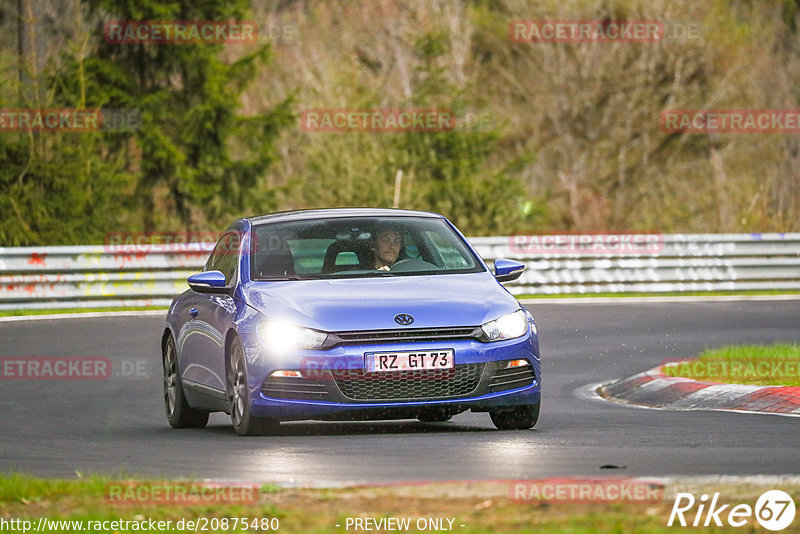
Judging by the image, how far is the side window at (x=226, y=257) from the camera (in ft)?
37.7

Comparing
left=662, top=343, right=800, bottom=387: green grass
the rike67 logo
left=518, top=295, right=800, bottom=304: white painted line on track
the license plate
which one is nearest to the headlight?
the license plate

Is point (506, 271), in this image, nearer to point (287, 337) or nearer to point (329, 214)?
point (329, 214)

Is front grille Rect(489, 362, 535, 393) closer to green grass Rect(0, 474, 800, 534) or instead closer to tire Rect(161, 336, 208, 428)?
tire Rect(161, 336, 208, 428)

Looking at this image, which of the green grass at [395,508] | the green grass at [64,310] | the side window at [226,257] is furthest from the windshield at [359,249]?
the green grass at [64,310]

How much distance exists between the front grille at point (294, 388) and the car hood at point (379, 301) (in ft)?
1.16

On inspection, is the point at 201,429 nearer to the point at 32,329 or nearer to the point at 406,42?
the point at 32,329

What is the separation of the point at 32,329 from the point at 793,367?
10694 millimetres

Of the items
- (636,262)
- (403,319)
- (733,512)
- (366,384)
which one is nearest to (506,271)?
(403,319)

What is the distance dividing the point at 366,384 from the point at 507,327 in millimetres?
986

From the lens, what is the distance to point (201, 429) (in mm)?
11914

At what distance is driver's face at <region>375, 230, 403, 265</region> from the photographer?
37.1 ft

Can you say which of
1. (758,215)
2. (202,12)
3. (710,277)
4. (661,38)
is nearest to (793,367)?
(710,277)

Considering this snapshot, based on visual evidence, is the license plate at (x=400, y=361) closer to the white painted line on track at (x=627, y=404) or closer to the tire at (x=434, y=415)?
the tire at (x=434, y=415)

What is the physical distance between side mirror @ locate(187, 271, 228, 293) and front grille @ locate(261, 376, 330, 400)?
1.13m
